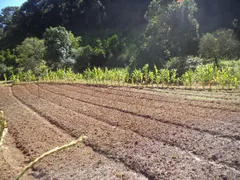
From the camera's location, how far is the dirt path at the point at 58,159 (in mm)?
4422

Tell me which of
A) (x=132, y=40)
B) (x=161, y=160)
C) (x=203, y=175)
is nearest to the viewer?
(x=203, y=175)

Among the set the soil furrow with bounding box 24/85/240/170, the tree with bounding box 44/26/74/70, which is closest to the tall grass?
the tree with bounding box 44/26/74/70

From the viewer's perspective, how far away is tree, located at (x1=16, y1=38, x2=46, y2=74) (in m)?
25.4

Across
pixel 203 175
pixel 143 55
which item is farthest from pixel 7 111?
pixel 143 55

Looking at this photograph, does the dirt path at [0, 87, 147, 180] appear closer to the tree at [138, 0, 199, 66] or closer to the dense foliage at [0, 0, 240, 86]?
the dense foliage at [0, 0, 240, 86]

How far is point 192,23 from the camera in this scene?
72.8ft

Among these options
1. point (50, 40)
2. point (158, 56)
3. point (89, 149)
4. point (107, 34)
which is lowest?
point (89, 149)

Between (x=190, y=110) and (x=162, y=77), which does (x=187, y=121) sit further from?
(x=162, y=77)

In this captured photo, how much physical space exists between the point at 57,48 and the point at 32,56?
318 cm

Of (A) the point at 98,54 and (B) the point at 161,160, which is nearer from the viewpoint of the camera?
(B) the point at 161,160

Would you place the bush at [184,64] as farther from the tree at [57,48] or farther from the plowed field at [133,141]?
Result: the tree at [57,48]

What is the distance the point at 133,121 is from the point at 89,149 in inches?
83.6

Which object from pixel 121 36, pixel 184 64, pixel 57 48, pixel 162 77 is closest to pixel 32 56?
pixel 57 48

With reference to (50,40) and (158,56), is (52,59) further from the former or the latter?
(158,56)
